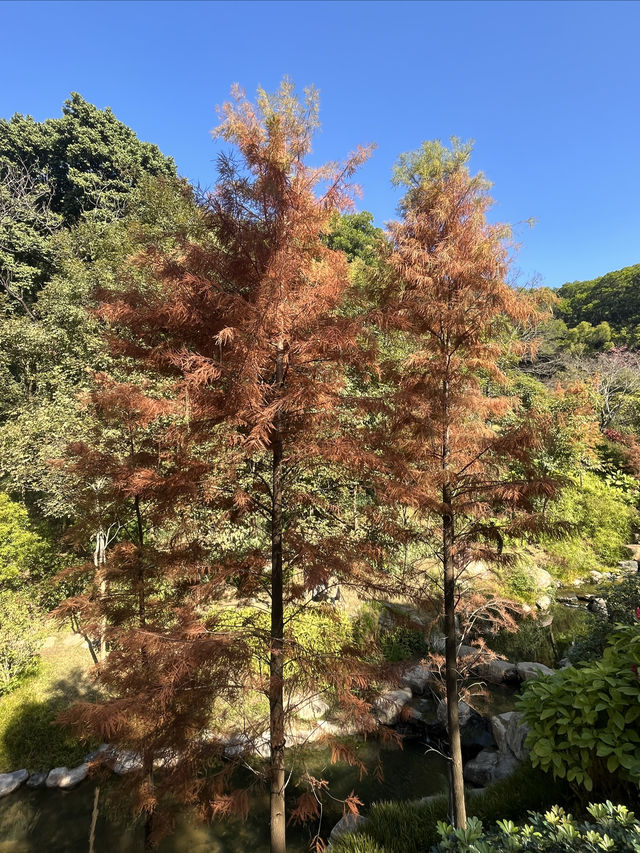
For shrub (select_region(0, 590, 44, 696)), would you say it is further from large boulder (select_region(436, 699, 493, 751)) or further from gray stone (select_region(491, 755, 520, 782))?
gray stone (select_region(491, 755, 520, 782))

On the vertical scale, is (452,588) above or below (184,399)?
below

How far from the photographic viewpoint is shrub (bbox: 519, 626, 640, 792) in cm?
310

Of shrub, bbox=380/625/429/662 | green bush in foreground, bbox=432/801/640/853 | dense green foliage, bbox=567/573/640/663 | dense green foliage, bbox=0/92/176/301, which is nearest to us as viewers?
green bush in foreground, bbox=432/801/640/853

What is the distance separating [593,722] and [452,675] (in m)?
1.62

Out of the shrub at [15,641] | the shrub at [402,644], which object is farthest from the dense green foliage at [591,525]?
the shrub at [15,641]

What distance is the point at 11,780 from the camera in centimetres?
658

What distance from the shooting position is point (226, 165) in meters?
3.75

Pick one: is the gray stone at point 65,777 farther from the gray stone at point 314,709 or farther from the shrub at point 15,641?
the gray stone at point 314,709

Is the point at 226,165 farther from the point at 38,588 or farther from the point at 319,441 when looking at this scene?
the point at 38,588

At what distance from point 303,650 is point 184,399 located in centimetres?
255

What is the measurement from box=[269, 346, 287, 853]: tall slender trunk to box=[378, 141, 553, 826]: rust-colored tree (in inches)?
47.3

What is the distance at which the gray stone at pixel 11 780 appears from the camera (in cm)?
647

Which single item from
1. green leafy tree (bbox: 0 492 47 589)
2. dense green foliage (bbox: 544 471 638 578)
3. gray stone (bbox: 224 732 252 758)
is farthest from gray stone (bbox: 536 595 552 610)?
green leafy tree (bbox: 0 492 47 589)

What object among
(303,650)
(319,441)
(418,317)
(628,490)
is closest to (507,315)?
(418,317)
